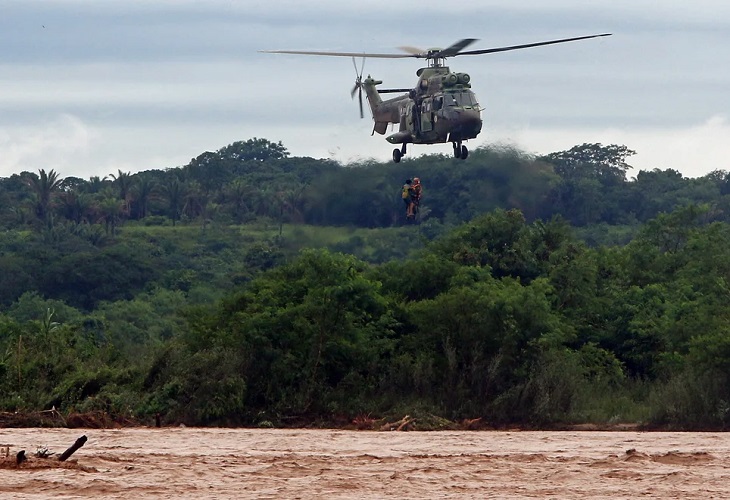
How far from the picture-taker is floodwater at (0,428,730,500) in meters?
30.4

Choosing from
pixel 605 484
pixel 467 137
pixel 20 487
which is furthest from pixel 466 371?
pixel 20 487

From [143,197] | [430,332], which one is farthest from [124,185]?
[430,332]

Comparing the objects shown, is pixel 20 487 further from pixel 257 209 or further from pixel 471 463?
pixel 257 209

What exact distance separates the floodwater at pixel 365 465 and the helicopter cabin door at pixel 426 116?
25.8ft

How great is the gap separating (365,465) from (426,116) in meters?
9.00

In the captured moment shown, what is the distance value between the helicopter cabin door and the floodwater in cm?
788

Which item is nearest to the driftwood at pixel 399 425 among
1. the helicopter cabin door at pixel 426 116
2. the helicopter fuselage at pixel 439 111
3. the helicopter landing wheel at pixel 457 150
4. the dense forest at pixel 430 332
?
the dense forest at pixel 430 332

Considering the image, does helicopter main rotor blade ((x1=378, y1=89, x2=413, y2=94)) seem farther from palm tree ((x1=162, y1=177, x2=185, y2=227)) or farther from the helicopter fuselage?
palm tree ((x1=162, y1=177, x2=185, y2=227))

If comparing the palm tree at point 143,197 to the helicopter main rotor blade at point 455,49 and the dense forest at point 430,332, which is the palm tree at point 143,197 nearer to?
the dense forest at point 430,332

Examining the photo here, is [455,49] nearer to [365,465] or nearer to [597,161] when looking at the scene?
[365,465]

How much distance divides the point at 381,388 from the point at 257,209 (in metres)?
42.7

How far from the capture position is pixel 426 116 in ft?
124

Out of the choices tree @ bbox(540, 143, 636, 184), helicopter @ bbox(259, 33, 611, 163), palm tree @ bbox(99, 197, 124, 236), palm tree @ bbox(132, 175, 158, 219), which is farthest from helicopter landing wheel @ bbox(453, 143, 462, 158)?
palm tree @ bbox(132, 175, 158, 219)

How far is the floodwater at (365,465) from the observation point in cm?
3039
